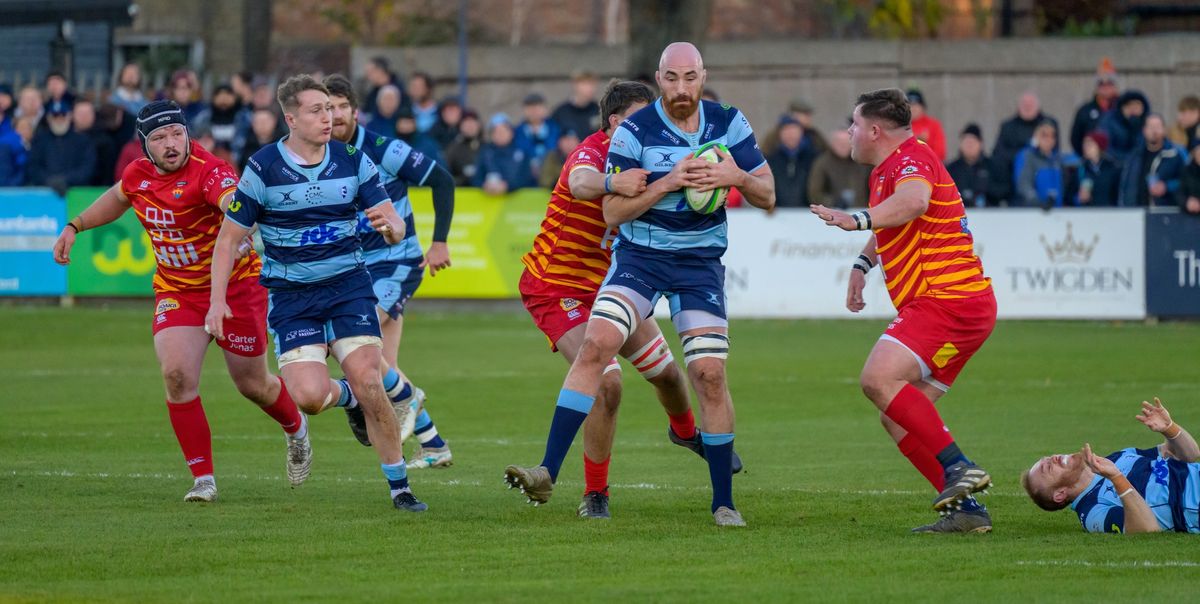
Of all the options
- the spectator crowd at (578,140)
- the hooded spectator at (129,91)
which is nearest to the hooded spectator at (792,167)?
the spectator crowd at (578,140)

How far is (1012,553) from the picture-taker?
26.2 feet

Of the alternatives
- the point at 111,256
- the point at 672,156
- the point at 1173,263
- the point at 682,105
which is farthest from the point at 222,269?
the point at 111,256

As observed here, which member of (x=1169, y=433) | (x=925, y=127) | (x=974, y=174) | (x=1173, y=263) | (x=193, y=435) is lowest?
(x=193, y=435)

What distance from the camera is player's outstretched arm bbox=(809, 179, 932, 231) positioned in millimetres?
8172

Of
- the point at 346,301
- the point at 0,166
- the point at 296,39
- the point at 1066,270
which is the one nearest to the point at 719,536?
the point at 346,301

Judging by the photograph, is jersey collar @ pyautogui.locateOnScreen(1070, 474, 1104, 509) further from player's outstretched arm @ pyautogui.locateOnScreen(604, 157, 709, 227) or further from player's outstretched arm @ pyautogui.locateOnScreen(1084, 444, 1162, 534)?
player's outstretched arm @ pyautogui.locateOnScreen(604, 157, 709, 227)

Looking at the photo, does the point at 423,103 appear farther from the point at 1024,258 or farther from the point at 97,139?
the point at 1024,258

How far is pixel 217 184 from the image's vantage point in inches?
384

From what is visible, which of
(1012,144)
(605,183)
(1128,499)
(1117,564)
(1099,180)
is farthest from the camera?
(1012,144)

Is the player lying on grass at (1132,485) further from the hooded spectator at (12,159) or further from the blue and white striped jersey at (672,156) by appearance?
the hooded spectator at (12,159)

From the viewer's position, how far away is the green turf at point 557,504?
7.30 metres

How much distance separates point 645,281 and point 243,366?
97.1 inches

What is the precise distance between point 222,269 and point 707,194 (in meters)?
2.46

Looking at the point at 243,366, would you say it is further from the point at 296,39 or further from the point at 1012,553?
the point at 296,39
